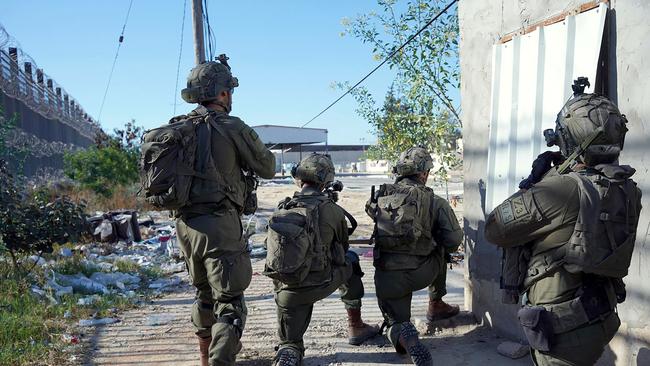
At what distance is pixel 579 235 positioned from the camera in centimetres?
214

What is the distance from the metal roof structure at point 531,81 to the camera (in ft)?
10.3

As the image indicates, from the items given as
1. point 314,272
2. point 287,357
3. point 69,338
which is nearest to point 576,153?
point 314,272

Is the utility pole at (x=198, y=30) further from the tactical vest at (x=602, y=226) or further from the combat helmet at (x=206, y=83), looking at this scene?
the tactical vest at (x=602, y=226)

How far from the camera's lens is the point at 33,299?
208 inches

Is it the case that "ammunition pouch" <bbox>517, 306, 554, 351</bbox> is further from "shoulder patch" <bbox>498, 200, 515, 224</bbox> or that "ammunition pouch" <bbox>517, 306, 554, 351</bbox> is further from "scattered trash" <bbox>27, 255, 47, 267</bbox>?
"scattered trash" <bbox>27, 255, 47, 267</bbox>

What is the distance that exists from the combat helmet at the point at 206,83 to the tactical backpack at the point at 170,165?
0.27m

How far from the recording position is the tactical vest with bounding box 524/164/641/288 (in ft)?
6.97

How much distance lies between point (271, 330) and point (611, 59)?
11.1 ft

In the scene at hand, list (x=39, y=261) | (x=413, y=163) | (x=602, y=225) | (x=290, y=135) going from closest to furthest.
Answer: (x=602, y=225) → (x=413, y=163) → (x=39, y=261) → (x=290, y=135)

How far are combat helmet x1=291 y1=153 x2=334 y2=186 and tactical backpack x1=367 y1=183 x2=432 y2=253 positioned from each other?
45 centimetres

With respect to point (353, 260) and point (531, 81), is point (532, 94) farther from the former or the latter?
point (353, 260)

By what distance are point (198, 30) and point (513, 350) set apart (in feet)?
17.9

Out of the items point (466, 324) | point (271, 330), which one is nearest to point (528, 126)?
point (466, 324)

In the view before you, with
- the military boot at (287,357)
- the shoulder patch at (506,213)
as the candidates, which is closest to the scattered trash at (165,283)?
the military boot at (287,357)
